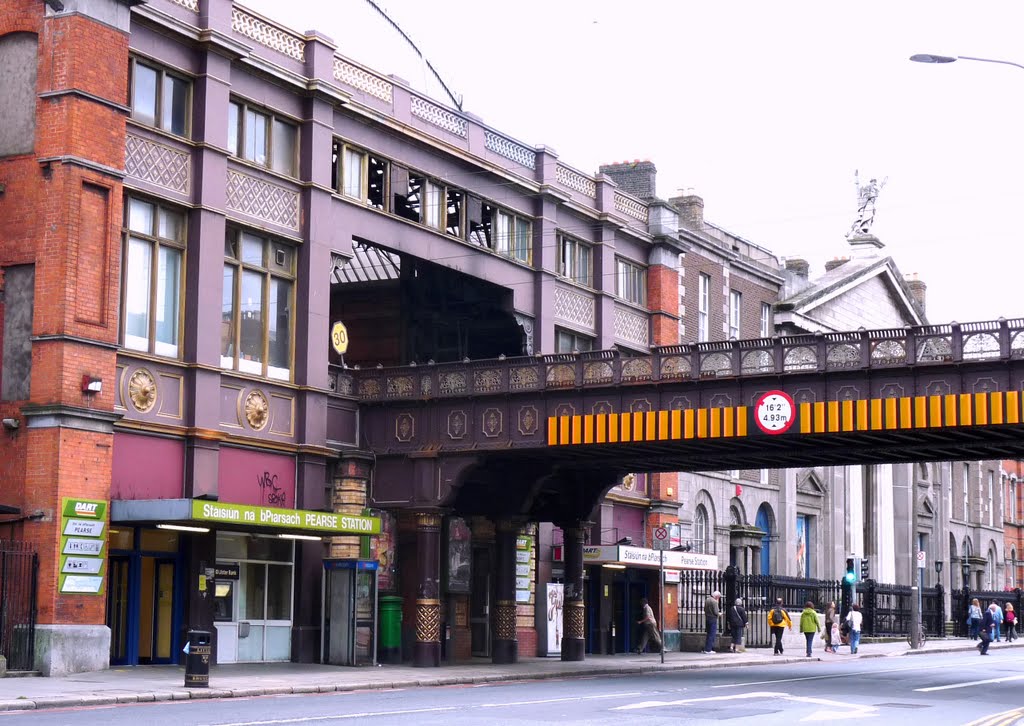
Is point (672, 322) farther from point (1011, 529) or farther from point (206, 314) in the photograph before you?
point (1011, 529)

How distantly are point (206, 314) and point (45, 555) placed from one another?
20.7 feet

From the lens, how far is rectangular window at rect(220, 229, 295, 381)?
101 ft

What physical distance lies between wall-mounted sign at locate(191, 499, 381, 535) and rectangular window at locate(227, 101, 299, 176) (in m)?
7.77

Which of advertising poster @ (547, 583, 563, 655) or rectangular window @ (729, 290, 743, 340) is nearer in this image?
advertising poster @ (547, 583, 563, 655)

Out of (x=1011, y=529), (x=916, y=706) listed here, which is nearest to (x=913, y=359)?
(x=916, y=706)

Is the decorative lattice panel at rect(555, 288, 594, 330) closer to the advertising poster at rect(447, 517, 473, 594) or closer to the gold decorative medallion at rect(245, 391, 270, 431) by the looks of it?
the advertising poster at rect(447, 517, 473, 594)

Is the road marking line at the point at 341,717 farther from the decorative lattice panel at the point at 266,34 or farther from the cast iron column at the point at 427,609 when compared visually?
the decorative lattice panel at the point at 266,34

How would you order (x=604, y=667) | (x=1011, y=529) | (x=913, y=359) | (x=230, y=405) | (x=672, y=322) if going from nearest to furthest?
1. (x=913, y=359)
2. (x=230, y=405)
3. (x=604, y=667)
4. (x=672, y=322)
5. (x=1011, y=529)

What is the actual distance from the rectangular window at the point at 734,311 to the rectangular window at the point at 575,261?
10.3m

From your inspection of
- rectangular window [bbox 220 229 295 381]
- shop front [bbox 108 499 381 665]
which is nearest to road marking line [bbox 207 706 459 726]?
shop front [bbox 108 499 381 665]

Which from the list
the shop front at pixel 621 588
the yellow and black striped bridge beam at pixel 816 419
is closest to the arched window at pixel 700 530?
the shop front at pixel 621 588

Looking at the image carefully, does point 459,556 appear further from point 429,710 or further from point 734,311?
point 734,311

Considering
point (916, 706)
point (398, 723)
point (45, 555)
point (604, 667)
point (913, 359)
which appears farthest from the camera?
point (604, 667)

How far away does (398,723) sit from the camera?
A: 17844 millimetres
